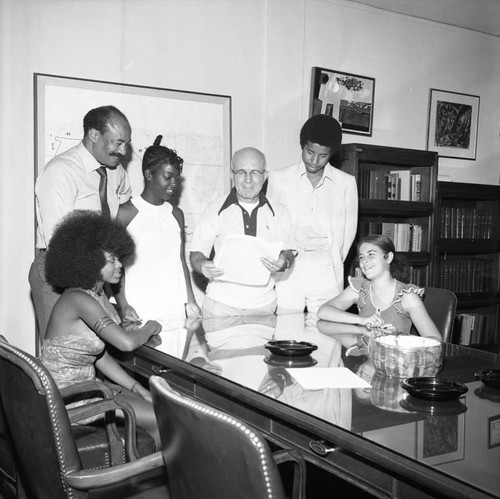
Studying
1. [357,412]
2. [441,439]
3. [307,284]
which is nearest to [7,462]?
[357,412]

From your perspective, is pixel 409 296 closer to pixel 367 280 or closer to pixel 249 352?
pixel 367 280

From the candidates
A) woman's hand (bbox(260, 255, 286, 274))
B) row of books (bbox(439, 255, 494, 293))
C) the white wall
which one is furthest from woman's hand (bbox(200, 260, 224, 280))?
row of books (bbox(439, 255, 494, 293))

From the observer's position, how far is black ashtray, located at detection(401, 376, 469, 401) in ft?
5.65

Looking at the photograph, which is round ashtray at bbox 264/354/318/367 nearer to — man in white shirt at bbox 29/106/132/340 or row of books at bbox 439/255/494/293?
man in white shirt at bbox 29/106/132/340

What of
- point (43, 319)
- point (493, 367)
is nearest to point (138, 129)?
point (43, 319)

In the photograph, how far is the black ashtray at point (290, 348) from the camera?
7.40ft

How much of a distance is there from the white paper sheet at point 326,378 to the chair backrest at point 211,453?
0.66m

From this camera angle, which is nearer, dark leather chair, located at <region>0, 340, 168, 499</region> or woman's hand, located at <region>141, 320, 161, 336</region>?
dark leather chair, located at <region>0, 340, 168, 499</region>

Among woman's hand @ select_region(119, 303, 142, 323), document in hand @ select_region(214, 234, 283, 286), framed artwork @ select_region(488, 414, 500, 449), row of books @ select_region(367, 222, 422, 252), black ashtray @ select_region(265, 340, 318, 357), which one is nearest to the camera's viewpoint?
framed artwork @ select_region(488, 414, 500, 449)

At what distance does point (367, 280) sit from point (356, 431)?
65.6 inches

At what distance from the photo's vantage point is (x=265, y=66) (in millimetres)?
4559

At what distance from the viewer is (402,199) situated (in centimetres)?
496

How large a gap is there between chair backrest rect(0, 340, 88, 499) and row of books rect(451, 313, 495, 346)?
4.27m

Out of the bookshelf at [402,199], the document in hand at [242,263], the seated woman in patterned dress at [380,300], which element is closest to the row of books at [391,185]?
the bookshelf at [402,199]
